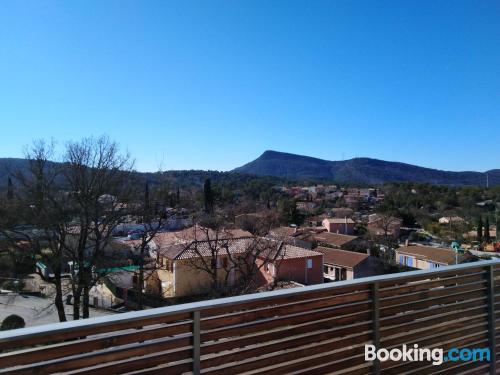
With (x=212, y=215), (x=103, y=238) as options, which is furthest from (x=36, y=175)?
(x=212, y=215)

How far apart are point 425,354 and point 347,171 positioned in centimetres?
11660

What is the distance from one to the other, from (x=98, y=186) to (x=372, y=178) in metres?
102

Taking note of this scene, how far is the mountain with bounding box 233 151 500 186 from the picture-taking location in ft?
321

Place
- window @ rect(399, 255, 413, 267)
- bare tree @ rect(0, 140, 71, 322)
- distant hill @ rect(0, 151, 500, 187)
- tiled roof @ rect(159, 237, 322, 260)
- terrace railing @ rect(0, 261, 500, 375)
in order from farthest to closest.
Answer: distant hill @ rect(0, 151, 500, 187) → window @ rect(399, 255, 413, 267) → tiled roof @ rect(159, 237, 322, 260) → bare tree @ rect(0, 140, 71, 322) → terrace railing @ rect(0, 261, 500, 375)

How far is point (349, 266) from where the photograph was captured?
971 inches

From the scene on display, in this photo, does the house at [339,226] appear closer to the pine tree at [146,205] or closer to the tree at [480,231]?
the tree at [480,231]

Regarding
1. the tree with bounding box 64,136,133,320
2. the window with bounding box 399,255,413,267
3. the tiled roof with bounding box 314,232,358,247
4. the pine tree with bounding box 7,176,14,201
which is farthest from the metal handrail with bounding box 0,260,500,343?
the tiled roof with bounding box 314,232,358,247

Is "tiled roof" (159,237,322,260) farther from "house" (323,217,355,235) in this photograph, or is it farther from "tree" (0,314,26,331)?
"house" (323,217,355,235)

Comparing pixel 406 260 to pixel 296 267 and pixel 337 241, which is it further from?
pixel 296 267

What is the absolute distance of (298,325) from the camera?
1.79 meters

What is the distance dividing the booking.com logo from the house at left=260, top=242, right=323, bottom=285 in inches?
669

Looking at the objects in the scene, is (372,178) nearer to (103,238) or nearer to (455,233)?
(455,233)

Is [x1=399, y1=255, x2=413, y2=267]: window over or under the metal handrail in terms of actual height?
under

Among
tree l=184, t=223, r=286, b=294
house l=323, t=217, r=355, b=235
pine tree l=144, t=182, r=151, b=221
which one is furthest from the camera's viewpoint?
house l=323, t=217, r=355, b=235
